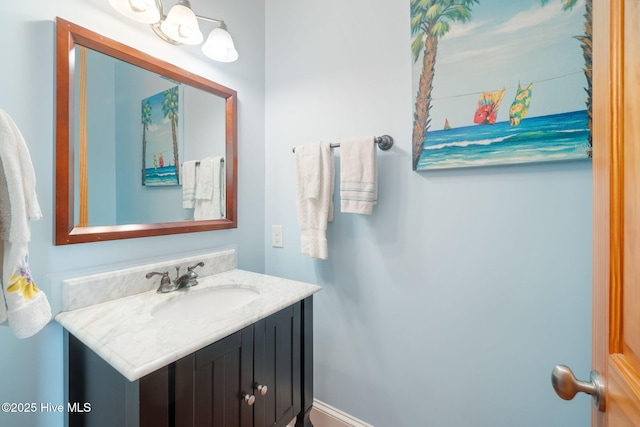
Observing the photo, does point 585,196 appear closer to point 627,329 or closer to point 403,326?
point 627,329

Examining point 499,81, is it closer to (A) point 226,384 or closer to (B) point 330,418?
(A) point 226,384

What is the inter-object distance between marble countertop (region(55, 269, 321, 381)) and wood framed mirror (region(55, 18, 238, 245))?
0.25m

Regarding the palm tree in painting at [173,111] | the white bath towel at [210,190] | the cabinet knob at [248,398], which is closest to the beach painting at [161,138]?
the palm tree in painting at [173,111]

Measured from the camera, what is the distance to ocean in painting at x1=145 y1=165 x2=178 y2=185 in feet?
3.64

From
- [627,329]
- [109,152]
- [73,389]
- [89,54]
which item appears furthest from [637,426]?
[89,54]

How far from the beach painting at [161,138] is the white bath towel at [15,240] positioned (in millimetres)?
493

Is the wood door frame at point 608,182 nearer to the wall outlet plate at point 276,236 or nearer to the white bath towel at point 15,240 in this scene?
the white bath towel at point 15,240

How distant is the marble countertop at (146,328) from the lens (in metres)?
0.60

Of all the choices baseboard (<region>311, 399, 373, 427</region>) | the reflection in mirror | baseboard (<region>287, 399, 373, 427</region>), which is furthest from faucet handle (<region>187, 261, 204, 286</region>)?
baseboard (<region>311, 399, 373, 427</region>)

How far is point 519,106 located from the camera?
36.7 inches

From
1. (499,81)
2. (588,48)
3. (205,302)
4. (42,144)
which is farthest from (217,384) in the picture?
(588,48)

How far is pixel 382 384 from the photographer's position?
4.14ft

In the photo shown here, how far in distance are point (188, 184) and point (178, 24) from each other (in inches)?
25.2

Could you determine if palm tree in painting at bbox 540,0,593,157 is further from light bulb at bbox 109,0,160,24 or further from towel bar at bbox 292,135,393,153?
light bulb at bbox 109,0,160,24
